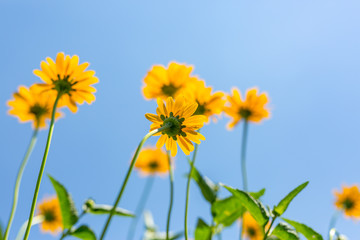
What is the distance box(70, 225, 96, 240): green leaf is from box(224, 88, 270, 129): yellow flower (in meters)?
1.31

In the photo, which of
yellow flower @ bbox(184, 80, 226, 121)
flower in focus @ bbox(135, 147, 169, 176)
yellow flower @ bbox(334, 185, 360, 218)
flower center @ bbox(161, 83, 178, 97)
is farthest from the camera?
flower in focus @ bbox(135, 147, 169, 176)

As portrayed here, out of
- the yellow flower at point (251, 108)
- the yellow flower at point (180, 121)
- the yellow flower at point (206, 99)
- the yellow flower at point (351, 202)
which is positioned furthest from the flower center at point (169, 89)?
the yellow flower at point (351, 202)

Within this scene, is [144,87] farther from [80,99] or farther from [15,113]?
[15,113]

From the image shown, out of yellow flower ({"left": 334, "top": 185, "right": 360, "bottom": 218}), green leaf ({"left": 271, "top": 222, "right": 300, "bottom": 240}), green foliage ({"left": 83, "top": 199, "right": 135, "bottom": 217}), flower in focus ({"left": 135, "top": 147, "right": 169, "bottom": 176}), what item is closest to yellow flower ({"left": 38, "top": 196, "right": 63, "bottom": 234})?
flower in focus ({"left": 135, "top": 147, "right": 169, "bottom": 176})

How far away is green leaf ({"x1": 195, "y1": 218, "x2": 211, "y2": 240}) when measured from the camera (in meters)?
1.42

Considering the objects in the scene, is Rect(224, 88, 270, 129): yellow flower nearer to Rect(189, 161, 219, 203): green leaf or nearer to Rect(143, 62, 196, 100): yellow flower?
Rect(143, 62, 196, 100): yellow flower

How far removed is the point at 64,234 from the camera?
1259 millimetres

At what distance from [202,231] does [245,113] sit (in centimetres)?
108

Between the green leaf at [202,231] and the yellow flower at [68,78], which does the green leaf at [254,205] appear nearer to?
the green leaf at [202,231]

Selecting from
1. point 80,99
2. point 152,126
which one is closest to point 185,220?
point 152,126

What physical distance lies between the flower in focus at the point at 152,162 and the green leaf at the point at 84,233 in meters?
1.90

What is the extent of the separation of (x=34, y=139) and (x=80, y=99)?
0.88 ft

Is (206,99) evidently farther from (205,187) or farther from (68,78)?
(68,78)

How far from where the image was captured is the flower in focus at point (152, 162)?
10.5 ft
